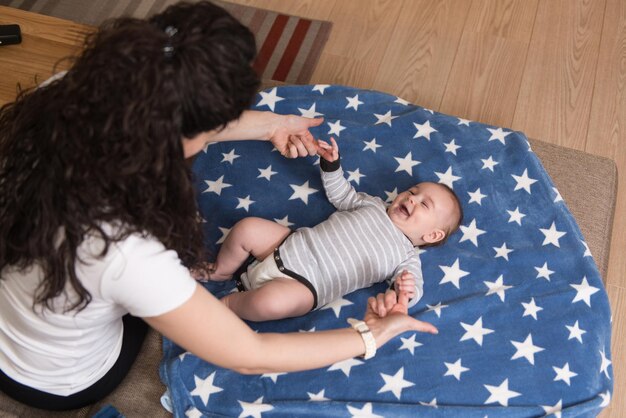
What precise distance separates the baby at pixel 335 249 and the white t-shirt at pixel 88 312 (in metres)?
0.34

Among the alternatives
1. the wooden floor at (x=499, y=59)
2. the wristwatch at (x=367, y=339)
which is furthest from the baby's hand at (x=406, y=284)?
the wooden floor at (x=499, y=59)

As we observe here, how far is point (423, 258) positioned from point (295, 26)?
1257 mm

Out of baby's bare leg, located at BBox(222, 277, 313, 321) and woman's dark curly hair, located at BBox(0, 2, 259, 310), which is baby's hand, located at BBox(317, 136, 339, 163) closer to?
baby's bare leg, located at BBox(222, 277, 313, 321)

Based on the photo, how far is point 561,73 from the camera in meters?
2.35

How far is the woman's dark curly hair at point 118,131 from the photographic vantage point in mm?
823

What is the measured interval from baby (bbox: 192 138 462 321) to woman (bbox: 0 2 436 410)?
0.34m

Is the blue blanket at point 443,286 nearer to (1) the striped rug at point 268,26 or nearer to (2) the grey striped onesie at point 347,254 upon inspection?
(2) the grey striped onesie at point 347,254

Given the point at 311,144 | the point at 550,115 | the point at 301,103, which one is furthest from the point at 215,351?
the point at 550,115

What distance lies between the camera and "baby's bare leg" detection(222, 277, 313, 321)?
1.38 metres

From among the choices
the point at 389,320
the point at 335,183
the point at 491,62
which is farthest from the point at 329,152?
the point at 491,62

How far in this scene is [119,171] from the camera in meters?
0.85

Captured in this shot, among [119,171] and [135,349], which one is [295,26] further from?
[119,171]


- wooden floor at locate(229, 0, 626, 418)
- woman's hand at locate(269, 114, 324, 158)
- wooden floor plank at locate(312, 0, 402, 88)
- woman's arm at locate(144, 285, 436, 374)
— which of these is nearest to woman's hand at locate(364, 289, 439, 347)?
woman's arm at locate(144, 285, 436, 374)

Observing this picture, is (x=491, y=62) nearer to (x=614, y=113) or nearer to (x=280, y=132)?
(x=614, y=113)
